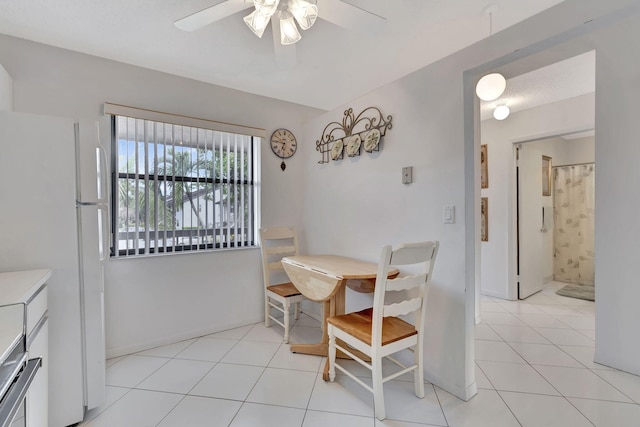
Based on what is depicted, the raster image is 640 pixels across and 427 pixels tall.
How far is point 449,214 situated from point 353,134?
120 centimetres

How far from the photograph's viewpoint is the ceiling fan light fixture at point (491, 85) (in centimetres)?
218

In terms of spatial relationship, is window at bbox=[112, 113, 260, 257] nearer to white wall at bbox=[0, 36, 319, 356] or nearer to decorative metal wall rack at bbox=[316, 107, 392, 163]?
white wall at bbox=[0, 36, 319, 356]

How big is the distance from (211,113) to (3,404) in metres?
2.48

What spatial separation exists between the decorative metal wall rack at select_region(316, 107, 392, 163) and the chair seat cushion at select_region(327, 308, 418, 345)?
1.34m

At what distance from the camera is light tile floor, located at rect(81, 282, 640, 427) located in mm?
1590

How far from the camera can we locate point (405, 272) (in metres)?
2.13

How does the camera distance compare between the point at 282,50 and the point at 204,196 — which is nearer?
the point at 282,50

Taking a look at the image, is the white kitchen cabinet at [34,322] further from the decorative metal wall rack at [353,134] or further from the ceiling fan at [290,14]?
→ the decorative metal wall rack at [353,134]

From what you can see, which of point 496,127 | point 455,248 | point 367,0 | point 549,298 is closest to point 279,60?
point 367,0

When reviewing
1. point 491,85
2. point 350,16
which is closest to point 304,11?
point 350,16

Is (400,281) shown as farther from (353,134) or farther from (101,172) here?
(101,172)

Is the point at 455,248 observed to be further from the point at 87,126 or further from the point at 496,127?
the point at 496,127

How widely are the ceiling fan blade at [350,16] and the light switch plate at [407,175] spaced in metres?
0.95

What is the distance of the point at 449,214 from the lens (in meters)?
1.84
